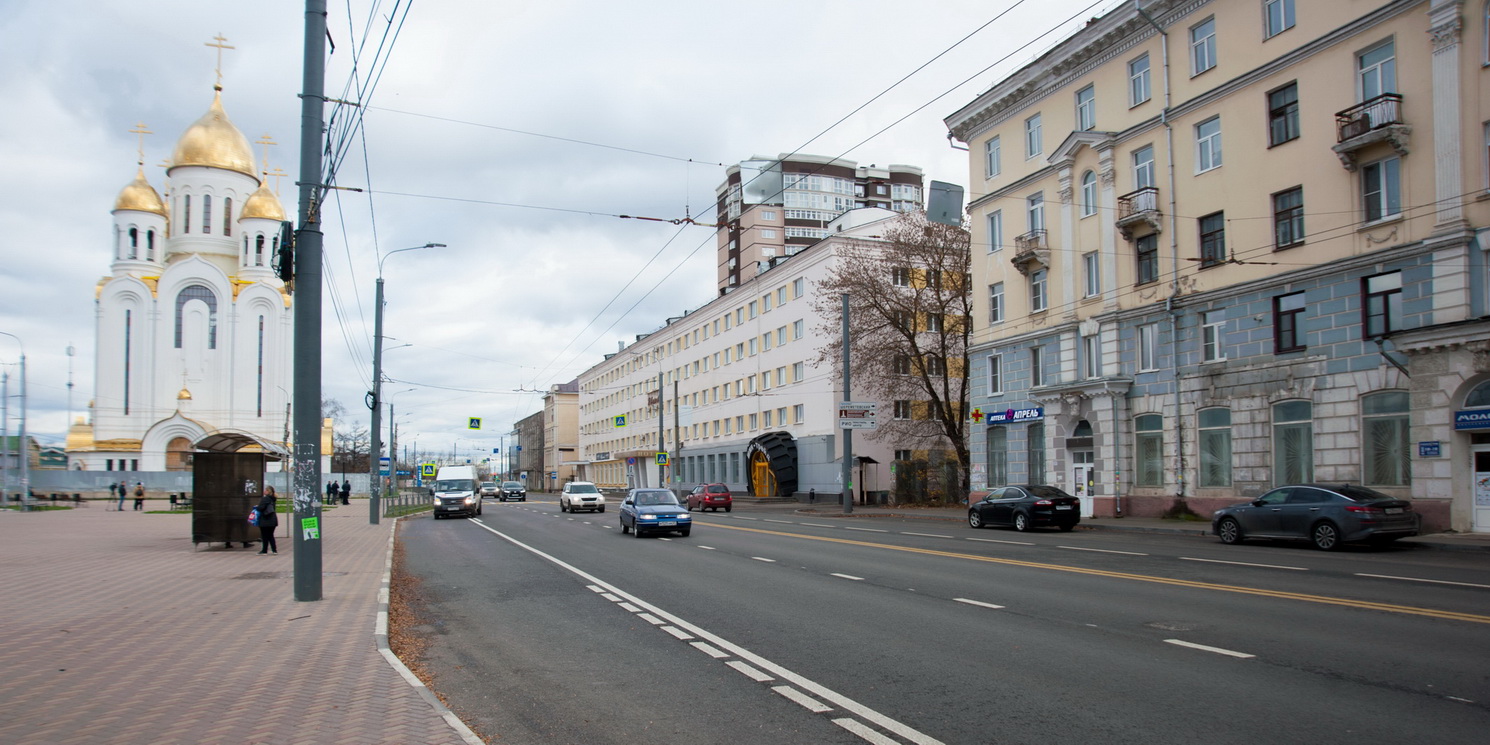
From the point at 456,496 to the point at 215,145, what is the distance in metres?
48.6

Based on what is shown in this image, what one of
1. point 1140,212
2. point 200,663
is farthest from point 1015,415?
point 200,663

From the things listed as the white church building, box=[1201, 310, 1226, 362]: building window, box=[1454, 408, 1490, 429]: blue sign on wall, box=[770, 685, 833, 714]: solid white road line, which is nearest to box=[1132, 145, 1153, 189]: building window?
box=[1201, 310, 1226, 362]: building window

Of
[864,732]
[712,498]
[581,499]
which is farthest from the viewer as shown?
[581,499]

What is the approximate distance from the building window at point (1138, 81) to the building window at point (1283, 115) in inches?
195

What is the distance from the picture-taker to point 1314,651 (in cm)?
826

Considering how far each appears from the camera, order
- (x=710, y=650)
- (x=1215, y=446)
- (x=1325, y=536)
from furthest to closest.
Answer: (x=1215, y=446)
(x=1325, y=536)
(x=710, y=650)

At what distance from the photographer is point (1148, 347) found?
30469mm

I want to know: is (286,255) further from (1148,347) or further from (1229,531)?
(1148,347)

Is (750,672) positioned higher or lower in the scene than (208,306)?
lower

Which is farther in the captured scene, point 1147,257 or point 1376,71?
point 1147,257

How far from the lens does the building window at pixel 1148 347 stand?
98.6ft

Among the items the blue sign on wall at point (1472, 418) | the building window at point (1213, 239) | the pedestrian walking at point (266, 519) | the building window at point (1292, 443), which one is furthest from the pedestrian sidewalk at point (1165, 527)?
the pedestrian walking at point (266, 519)

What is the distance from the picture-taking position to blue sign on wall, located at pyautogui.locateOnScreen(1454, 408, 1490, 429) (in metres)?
20.3

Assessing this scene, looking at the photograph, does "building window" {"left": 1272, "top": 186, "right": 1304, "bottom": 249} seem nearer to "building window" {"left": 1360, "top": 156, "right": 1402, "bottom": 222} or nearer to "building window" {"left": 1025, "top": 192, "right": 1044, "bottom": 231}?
"building window" {"left": 1360, "top": 156, "right": 1402, "bottom": 222}
